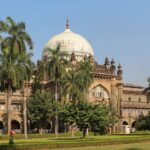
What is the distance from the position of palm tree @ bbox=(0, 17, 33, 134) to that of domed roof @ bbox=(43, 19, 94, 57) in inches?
1289

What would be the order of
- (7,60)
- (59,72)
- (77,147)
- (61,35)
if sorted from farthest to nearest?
1. (61,35)
2. (59,72)
3. (7,60)
4. (77,147)

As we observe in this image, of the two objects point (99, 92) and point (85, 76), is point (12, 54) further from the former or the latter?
point (99, 92)

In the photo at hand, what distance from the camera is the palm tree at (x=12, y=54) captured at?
5031 centimetres

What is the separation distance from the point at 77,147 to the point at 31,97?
3150 centimetres

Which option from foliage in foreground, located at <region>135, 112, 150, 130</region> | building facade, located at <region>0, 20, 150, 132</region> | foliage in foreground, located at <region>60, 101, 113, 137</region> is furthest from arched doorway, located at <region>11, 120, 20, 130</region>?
foliage in foreground, located at <region>60, 101, 113, 137</region>

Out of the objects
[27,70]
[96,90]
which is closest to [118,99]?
[96,90]

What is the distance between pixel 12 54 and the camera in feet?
168

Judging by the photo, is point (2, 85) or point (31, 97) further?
point (31, 97)

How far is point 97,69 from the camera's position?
79250mm

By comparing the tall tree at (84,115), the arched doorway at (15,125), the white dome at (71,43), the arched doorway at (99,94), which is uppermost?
the white dome at (71,43)

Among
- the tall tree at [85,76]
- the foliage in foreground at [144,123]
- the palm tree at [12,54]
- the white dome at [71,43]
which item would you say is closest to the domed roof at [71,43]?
the white dome at [71,43]

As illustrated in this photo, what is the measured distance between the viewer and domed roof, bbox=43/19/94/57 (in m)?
86.8

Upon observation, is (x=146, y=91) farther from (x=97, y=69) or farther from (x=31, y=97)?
(x=31, y=97)

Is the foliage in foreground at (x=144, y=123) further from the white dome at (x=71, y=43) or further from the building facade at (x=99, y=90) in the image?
the white dome at (x=71, y=43)
